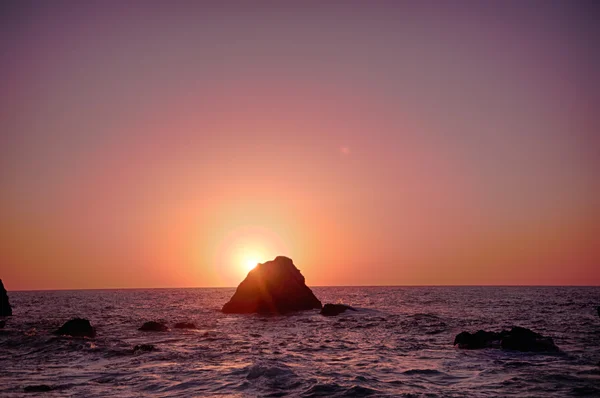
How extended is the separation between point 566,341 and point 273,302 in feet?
141

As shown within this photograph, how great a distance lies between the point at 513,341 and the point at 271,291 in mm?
43673

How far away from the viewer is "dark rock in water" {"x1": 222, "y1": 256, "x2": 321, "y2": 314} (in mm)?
64375

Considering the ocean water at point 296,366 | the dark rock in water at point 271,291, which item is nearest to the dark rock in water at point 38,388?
the ocean water at point 296,366

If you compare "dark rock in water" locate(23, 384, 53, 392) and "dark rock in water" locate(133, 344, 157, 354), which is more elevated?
"dark rock in water" locate(23, 384, 53, 392)

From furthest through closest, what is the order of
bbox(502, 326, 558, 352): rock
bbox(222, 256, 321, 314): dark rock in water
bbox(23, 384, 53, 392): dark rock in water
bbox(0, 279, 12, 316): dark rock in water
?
bbox(222, 256, 321, 314): dark rock in water, bbox(0, 279, 12, 316): dark rock in water, bbox(502, 326, 558, 352): rock, bbox(23, 384, 53, 392): dark rock in water

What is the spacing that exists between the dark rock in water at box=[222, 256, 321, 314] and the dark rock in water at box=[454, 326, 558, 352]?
131ft

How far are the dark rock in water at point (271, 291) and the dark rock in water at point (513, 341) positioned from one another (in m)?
40.0

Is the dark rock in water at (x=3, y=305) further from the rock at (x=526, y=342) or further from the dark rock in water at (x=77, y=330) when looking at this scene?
the rock at (x=526, y=342)

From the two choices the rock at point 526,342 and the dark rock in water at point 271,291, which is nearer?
the rock at point 526,342

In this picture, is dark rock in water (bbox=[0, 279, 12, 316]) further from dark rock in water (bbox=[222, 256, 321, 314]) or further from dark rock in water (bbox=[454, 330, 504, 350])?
dark rock in water (bbox=[454, 330, 504, 350])

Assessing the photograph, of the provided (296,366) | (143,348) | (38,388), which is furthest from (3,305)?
(296,366)

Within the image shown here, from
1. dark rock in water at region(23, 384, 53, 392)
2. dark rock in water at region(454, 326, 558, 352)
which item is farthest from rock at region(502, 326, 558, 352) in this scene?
dark rock in water at region(23, 384, 53, 392)

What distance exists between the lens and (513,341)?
1002 inches

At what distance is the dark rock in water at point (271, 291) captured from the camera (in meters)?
64.4
